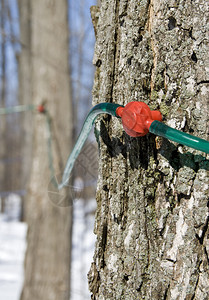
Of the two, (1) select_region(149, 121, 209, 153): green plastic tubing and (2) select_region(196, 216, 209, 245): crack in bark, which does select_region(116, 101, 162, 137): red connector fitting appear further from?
(2) select_region(196, 216, 209, 245): crack in bark

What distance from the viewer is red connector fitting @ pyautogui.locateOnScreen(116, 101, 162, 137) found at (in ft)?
2.02

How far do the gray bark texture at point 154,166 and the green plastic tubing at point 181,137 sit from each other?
0.07 meters

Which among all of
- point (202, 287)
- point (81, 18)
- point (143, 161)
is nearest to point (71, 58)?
point (81, 18)

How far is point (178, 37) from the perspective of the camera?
632 millimetres

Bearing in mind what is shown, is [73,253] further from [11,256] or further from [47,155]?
[47,155]

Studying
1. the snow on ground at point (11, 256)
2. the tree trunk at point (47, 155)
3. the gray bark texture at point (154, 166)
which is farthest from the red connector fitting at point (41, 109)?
the snow on ground at point (11, 256)

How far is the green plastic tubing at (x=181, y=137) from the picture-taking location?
1.77 feet

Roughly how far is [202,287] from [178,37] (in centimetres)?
52

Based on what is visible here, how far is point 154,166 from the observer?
662mm

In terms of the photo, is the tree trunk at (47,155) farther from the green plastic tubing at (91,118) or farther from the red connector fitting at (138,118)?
the red connector fitting at (138,118)

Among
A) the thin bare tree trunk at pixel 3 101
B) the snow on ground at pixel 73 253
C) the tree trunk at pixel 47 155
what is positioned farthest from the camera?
the thin bare tree trunk at pixel 3 101

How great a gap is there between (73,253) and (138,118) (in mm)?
4687

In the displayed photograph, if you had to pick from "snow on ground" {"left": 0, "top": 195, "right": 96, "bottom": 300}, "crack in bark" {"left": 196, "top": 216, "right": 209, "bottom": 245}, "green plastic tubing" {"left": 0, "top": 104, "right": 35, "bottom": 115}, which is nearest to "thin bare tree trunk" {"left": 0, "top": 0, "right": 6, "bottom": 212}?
"snow on ground" {"left": 0, "top": 195, "right": 96, "bottom": 300}

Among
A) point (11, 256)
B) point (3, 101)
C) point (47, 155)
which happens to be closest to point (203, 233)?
point (47, 155)
